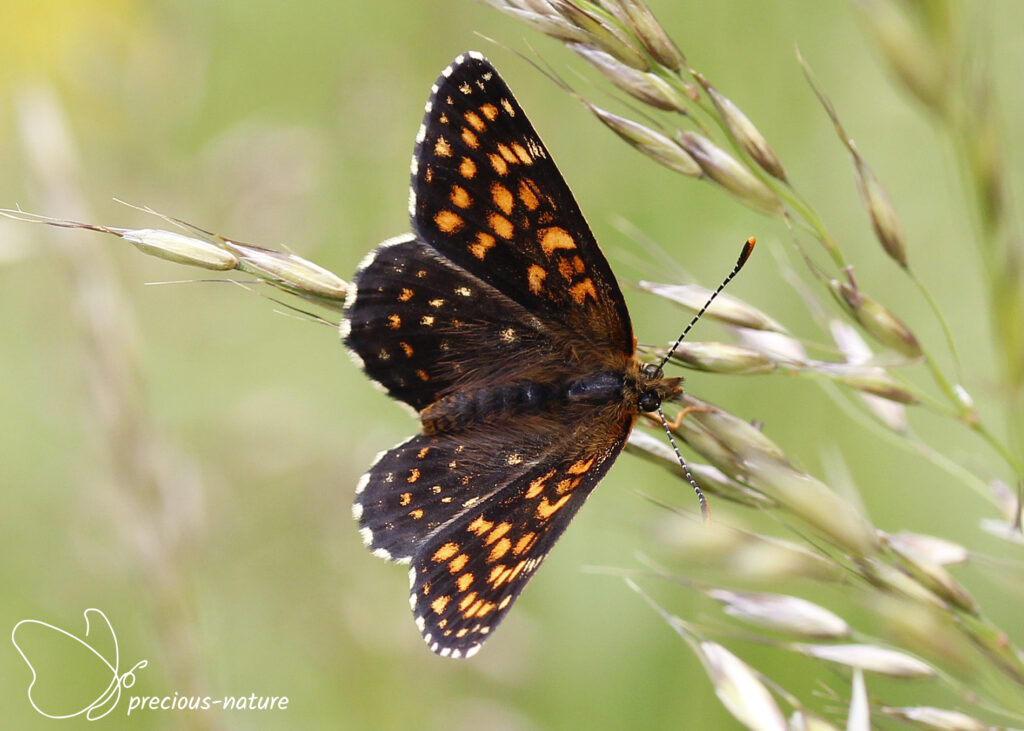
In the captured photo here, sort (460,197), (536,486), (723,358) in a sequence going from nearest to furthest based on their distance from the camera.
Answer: (723,358) < (460,197) < (536,486)

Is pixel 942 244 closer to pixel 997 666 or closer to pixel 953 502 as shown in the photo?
pixel 953 502

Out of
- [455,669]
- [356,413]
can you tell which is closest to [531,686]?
[455,669]

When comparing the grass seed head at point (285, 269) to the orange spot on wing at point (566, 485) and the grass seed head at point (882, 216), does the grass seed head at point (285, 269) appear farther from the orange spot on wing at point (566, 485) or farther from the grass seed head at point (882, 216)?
the grass seed head at point (882, 216)

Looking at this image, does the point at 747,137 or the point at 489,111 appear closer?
the point at 747,137

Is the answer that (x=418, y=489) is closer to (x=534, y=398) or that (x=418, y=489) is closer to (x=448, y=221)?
(x=534, y=398)
